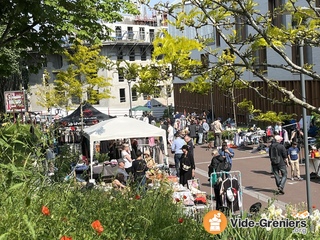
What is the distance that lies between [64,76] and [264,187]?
2086cm

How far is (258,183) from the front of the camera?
16.2 meters

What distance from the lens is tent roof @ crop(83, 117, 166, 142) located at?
15297mm

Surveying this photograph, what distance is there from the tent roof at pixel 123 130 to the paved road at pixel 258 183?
2.21 meters

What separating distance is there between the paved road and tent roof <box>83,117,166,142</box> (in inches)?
86.9

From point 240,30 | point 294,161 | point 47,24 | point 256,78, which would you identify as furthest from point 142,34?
point 240,30

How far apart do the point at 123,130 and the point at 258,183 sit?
430 cm

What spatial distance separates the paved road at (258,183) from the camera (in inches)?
525

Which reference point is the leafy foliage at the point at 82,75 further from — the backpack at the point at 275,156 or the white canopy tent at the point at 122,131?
the backpack at the point at 275,156

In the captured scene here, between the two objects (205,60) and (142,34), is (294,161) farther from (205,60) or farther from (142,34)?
(142,34)

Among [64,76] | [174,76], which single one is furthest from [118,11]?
[64,76]

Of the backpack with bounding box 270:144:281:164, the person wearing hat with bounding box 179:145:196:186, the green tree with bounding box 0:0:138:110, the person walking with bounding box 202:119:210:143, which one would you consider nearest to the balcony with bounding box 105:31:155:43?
the person walking with bounding box 202:119:210:143

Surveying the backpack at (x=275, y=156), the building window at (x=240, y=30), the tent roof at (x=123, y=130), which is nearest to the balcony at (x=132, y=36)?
the tent roof at (x=123, y=130)

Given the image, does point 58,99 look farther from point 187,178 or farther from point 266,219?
point 266,219

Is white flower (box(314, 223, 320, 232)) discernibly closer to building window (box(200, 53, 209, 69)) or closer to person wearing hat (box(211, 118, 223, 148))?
building window (box(200, 53, 209, 69))
